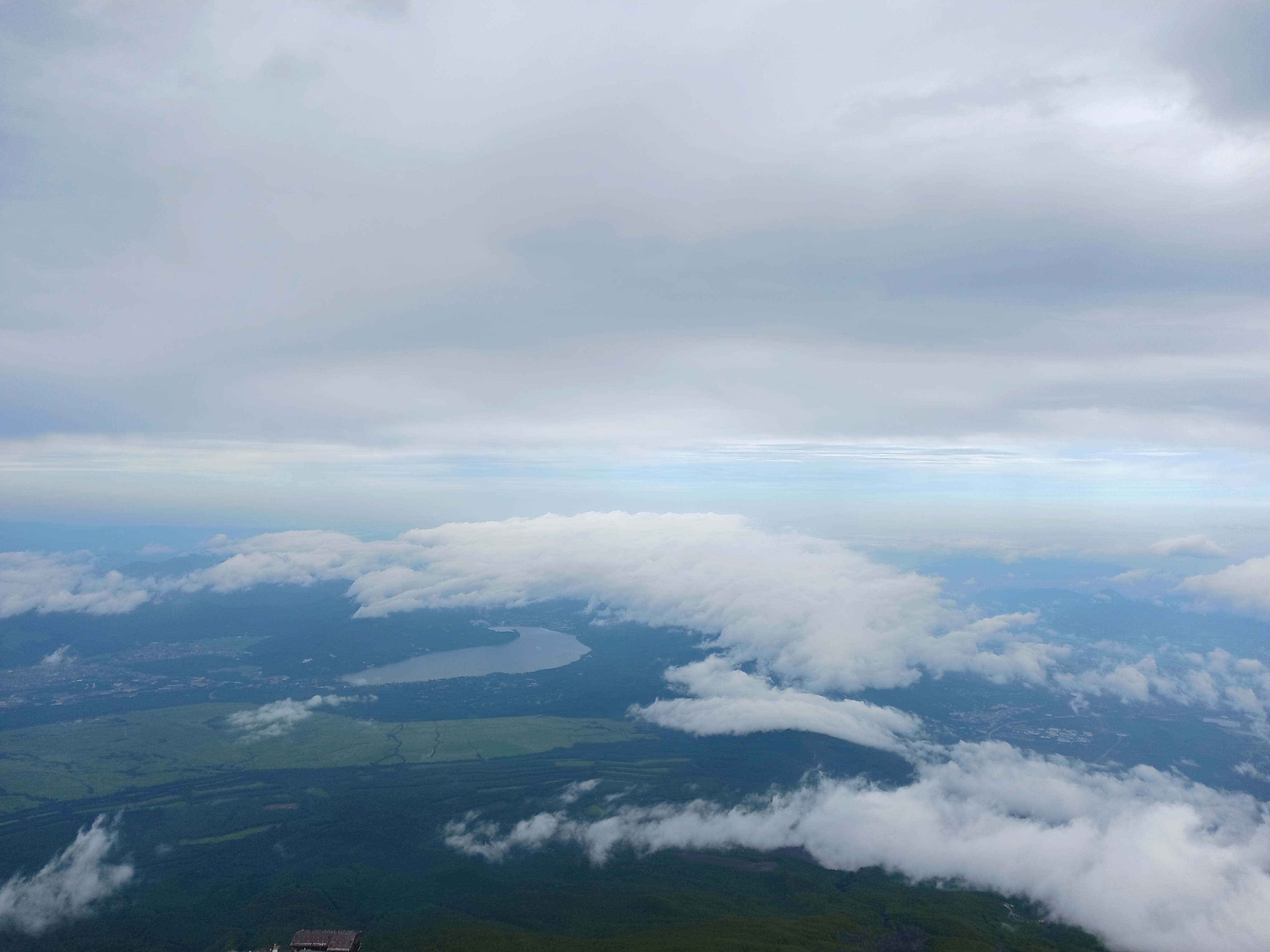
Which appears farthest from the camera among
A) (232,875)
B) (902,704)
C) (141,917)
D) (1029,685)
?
(1029,685)

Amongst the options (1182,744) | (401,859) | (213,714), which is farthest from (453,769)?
(1182,744)

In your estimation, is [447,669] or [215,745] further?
[447,669]

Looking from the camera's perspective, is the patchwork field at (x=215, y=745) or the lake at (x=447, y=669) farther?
the lake at (x=447, y=669)

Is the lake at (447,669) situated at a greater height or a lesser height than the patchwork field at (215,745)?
lesser

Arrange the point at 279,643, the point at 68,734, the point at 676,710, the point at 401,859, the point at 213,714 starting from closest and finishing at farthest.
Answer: the point at 401,859 < the point at 68,734 < the point at 213,714 < the point at 676,710 < the point at 279,643

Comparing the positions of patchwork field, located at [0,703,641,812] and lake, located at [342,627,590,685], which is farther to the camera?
lake, located at [342,627,590,685]

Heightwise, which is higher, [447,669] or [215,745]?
[215,745]

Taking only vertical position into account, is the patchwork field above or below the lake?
above

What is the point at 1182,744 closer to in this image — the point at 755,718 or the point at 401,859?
the point at 755,718
